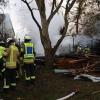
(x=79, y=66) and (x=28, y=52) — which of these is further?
(x=79, y=66)

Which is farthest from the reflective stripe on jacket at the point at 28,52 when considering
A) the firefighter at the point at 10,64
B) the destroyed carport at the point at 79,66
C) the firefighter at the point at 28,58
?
the destroyed carport at the point at 79,66

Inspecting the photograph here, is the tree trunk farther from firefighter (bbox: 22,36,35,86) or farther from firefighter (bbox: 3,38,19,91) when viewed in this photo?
firefighter (bbox: 3,38,19,91)

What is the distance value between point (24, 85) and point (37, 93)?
164 cm

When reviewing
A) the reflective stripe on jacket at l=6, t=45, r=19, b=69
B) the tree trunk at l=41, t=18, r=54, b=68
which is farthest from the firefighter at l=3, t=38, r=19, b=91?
the tree trunk at l=41, t=18, r=54, b=68

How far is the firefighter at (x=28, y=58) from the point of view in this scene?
1480 centimetres

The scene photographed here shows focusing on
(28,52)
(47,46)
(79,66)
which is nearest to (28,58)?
(28,52)

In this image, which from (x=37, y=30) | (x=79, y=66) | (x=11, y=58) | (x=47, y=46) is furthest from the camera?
(x=37, y=30)

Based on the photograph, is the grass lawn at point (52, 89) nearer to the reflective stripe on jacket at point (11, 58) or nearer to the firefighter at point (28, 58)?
the firefighter at point (28, 58)

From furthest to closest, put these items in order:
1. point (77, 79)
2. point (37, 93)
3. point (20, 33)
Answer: point (20, 33)
point (77, 79)
point (37, 93)

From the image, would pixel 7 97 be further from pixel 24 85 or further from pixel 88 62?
pixel 88 62

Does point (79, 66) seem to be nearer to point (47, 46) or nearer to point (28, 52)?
point (47, 46)

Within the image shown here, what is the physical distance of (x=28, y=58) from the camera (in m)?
14.9

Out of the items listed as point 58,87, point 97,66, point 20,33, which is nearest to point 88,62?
point 97,66

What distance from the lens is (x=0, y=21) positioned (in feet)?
128
